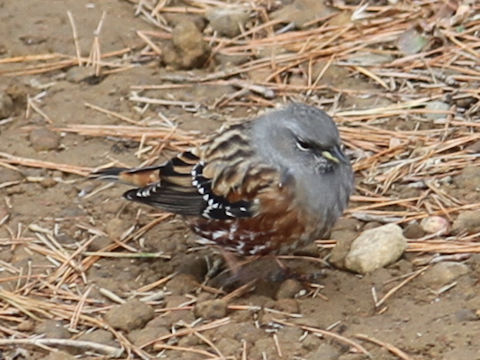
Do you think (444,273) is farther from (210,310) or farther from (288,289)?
(210,310)

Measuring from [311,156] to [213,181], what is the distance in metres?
0.56

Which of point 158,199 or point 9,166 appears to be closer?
point 158,199

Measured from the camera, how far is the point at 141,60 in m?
7.93

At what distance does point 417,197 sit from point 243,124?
1069 millimetres

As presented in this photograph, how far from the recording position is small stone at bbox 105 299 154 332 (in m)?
5.52

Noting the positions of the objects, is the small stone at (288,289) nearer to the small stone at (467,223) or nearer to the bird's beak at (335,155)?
the bird's beak at (335,155)

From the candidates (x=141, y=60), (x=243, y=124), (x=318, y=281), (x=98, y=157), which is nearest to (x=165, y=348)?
(x=318, y=281)

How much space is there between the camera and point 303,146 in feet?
19.3

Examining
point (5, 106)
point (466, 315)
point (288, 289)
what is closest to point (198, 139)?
point (5, 106)

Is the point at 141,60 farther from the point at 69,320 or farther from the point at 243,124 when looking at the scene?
the point at 69,320

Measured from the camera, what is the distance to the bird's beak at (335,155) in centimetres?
579

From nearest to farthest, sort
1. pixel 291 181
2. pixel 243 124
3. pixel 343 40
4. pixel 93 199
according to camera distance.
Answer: pixel 291 181
pixel 243 124
pixel 93 199
pixel 343 40

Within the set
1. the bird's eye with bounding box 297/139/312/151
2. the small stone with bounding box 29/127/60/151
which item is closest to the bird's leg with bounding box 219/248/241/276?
the bird's eye with bounding box 297/139/312/151

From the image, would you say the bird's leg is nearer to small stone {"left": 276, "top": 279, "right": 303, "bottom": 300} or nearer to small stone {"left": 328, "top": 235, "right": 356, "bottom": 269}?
small stone {"left": 276, "top": 279, "right": 303, "bottom": 300}
